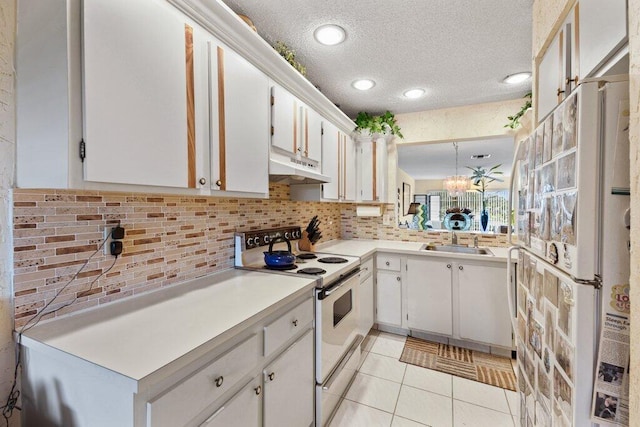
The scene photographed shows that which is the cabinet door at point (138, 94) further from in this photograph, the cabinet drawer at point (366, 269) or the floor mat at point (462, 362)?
the floor mat at point (462, 362)

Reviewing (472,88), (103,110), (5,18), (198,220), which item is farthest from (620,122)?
(472,88)

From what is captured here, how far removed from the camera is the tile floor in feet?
5.68

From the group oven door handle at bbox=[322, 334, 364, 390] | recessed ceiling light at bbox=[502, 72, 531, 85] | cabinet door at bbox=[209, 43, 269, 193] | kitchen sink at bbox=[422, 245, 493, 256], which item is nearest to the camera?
cabinet door at bbox=[209, 43, 269, 193]

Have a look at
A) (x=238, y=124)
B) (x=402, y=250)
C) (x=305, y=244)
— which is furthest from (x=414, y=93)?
(x=238, y=124)

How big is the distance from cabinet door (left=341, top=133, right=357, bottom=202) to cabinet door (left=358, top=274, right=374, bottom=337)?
90 cm

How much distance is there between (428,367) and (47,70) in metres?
2.88

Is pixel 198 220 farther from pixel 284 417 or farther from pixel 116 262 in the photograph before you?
pixel 284 417

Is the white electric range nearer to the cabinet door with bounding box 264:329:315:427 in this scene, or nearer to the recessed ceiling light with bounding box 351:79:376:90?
the cabinet door with bounding box 264:329:315:427

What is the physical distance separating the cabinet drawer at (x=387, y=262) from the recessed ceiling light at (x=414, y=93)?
1627 mm

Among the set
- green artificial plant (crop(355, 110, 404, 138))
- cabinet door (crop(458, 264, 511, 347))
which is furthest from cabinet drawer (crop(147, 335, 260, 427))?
green artificial plant (crop(355, 110, 404, 138))

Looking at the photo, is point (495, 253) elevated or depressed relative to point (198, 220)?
depressed

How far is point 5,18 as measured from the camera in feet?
2.99

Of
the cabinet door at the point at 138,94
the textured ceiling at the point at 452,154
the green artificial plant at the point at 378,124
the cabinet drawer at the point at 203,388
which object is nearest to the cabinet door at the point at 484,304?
the green artificial plant at the point at 378,124

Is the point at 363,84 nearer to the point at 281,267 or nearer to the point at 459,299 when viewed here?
the point at 281,267
